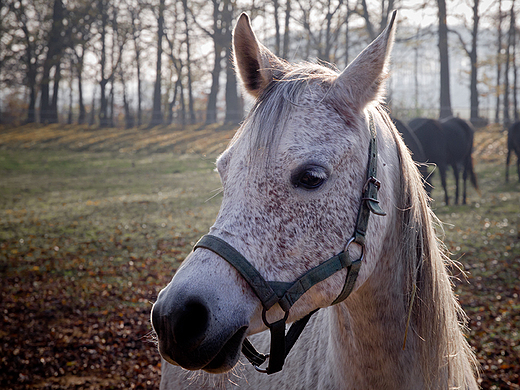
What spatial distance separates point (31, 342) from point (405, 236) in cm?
509

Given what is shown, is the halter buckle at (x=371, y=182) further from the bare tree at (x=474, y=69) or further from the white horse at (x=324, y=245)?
the bare tree at (x=474, y=69)

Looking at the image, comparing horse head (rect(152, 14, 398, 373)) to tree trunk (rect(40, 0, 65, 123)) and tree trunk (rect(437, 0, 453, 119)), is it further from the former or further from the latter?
tree trunk (rect(40, 0, 65, 123))

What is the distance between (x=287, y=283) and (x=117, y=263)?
6.92m

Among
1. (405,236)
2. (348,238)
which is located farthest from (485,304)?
(348,238)

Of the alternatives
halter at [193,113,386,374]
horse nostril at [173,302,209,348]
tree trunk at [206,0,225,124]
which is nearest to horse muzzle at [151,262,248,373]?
horse nostril at [173,302,209,348]

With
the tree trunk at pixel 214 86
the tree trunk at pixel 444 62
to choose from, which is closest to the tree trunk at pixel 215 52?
the tree trunk at pixel 214 86

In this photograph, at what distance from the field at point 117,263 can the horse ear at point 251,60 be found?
60 centimetres

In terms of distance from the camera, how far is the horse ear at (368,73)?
1455 millimetres

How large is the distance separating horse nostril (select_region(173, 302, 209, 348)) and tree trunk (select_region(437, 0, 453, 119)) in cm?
2143

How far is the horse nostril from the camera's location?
3.79 ft

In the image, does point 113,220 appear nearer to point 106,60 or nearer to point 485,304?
point 485,304

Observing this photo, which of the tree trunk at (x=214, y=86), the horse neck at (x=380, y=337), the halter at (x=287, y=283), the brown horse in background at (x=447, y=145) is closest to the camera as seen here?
the halter at (x=287, y=283)

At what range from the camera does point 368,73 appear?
1.50 m

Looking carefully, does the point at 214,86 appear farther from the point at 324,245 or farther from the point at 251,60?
the point at 324,245
